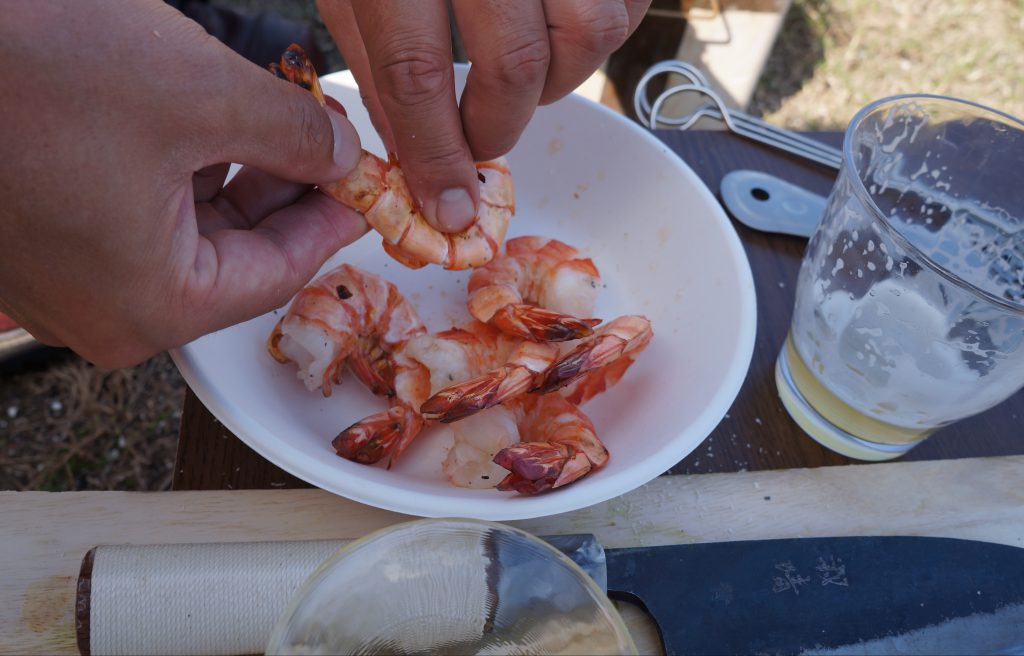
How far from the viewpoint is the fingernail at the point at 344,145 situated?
933 mm

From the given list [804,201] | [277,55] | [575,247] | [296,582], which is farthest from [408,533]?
[277,55]

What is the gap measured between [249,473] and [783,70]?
3238mm

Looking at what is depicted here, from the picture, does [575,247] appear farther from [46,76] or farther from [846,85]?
[846,85]

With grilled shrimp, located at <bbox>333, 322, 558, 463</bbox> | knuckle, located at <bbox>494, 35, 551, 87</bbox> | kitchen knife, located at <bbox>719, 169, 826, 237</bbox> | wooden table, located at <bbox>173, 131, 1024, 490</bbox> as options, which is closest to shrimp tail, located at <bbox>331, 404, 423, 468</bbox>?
grilled shrimp, located at <bbox>333, 322, 558, 463</bbox>

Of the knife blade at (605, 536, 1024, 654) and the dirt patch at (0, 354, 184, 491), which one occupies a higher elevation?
the knife blade at (605, 536, 1024, 654)

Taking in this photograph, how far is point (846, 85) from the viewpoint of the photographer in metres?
3.41

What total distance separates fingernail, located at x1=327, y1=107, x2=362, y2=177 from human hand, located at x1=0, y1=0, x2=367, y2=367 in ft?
0.12

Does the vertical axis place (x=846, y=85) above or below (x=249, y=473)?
below

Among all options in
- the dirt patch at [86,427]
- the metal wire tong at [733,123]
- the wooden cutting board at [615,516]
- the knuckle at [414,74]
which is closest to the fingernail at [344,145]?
the knuckle at [414,74]

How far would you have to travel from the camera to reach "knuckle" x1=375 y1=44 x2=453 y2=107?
0.82m

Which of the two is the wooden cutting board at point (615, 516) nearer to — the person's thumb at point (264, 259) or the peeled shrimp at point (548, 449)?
the peeled shrimp at point (548, 449)

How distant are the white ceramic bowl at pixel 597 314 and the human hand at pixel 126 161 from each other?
0.40 ft

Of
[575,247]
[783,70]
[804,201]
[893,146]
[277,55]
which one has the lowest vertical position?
[783,70]

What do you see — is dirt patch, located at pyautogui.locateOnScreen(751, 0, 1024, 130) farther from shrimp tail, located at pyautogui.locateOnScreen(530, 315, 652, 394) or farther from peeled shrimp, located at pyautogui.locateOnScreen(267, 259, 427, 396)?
peeled shrimp, located at pyautogui.locateOnScreen(267, 259, 427, 396)
